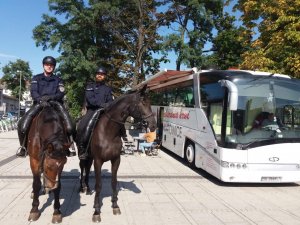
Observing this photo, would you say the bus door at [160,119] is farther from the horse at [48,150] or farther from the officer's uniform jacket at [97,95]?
the horse at [48,150]

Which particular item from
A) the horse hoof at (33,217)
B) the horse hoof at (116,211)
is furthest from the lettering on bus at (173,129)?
the horse hoof at (33,217)

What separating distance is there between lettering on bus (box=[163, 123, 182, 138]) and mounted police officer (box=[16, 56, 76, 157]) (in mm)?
7940

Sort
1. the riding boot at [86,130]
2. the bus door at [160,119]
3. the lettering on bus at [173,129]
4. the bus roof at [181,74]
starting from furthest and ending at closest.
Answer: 1. the bus door at [160,119]
2. the lettering on bus at [173,129]
3. the bus roof at [181,74]
4. the riding boot at [86,130]

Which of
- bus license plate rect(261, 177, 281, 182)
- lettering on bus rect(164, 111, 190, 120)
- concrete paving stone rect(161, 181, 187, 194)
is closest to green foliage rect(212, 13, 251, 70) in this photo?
lettering on bus rect(164, 111, 190, 120)

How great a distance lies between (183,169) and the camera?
1286 cm

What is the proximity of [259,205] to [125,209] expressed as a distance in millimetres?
2842

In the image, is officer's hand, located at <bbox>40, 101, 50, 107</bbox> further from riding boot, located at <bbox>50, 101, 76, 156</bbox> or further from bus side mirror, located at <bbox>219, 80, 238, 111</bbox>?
bus side mirror, located at <bbox>219, 80, 238, 111</bbox>

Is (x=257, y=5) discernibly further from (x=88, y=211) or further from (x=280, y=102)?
(x=88, y=211)

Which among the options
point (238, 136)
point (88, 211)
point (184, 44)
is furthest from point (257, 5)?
point (88, 211)

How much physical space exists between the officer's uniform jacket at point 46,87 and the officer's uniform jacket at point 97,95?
0.81m

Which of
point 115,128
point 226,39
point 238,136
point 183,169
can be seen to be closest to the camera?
point 115,128

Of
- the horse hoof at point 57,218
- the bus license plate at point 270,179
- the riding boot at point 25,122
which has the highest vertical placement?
the riding boot at point 25,122

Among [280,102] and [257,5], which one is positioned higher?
[257,5]

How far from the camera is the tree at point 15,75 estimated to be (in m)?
94.4
